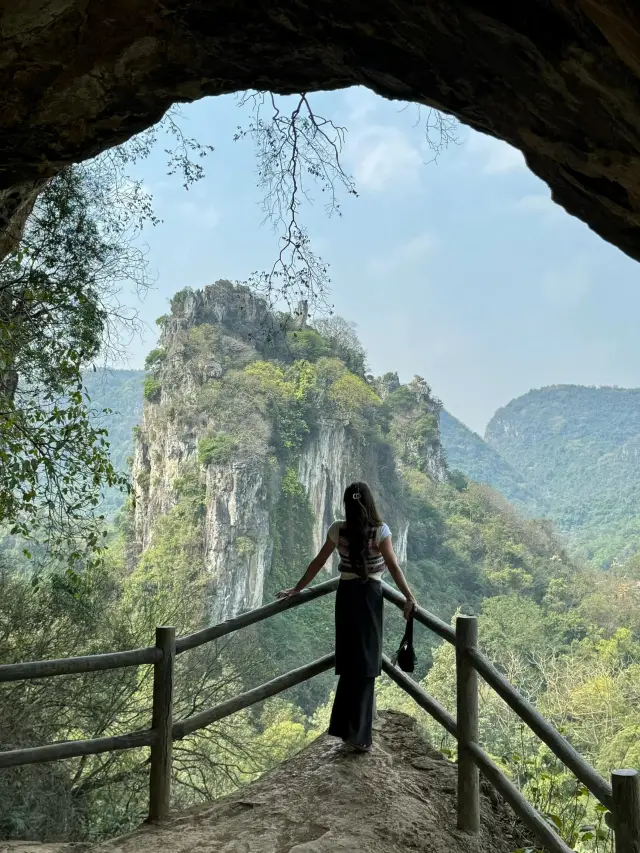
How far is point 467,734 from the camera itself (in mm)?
2889

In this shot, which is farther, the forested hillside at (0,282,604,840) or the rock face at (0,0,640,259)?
the forested hillside at (0,282,604,840)

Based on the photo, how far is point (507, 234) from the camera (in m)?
91.8

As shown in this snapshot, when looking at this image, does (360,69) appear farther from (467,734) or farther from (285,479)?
(285,479)

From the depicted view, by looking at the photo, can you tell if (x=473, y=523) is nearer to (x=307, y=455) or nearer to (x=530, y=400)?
(x=307, y=455)

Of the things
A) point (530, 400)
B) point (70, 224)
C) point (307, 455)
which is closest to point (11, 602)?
point (70, 224)

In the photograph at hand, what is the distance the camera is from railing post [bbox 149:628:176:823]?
3.03 m

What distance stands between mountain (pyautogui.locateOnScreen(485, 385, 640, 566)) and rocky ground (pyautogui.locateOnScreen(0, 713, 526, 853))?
4457 cm

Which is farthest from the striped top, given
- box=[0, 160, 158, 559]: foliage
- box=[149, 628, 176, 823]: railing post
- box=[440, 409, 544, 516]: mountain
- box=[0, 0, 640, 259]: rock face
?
box=[440, 409, 544, 516]: mountain

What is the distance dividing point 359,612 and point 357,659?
0.20 metres

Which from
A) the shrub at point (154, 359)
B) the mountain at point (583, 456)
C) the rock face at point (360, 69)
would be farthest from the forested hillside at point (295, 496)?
the rock face at point (360, 69)

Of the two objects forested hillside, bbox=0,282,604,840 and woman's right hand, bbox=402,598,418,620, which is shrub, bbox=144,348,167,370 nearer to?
forested hillside, bbox=0,282,604,840

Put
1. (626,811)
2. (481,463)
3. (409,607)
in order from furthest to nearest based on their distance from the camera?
(481,463)
(409,607)
(626,811)

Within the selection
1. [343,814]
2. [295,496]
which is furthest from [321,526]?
[343,814]

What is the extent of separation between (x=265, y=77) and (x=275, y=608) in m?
2.21
